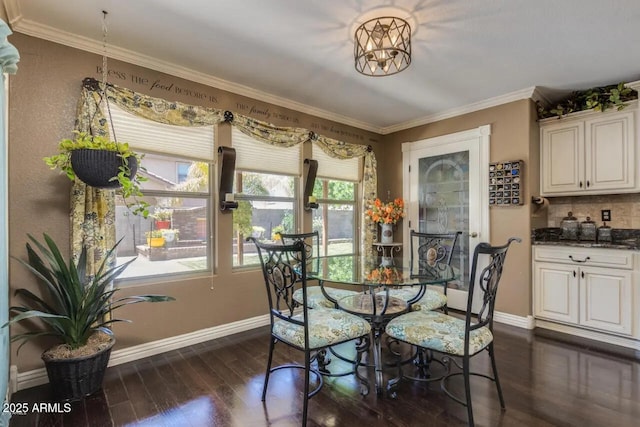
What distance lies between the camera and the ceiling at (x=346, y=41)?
78.5 inches

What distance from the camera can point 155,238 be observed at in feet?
9.10

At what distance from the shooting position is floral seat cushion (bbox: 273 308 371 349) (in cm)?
191

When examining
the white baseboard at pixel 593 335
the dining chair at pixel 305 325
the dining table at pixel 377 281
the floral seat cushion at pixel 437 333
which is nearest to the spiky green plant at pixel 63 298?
the dining chair at pixel 305 325

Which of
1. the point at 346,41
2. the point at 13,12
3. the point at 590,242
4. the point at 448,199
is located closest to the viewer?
the point at 13,12

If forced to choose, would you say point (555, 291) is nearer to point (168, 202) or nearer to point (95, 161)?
point (168, 202)

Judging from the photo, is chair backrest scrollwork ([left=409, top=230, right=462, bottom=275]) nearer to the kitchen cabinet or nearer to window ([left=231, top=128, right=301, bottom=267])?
the kitchen cabinet

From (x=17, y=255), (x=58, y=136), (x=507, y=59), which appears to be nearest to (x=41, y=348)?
(x=17, y=255)

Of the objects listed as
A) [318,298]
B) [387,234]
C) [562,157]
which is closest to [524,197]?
[562,157]

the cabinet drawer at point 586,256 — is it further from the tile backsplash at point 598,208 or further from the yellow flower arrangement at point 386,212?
the yellow flower arrangement at point 386,212

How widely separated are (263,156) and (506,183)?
267 cm

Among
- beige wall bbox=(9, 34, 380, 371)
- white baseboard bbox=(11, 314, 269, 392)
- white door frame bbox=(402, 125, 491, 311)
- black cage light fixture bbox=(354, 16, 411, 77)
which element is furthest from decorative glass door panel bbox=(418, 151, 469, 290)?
beige wall bbox=(9, 34, 380, 371)

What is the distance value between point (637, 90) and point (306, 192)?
3382 mm

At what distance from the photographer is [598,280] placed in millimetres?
2975

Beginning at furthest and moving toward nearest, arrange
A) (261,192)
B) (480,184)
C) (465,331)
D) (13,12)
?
(480,184)
(261,192)
(13,12)
(465,331)
